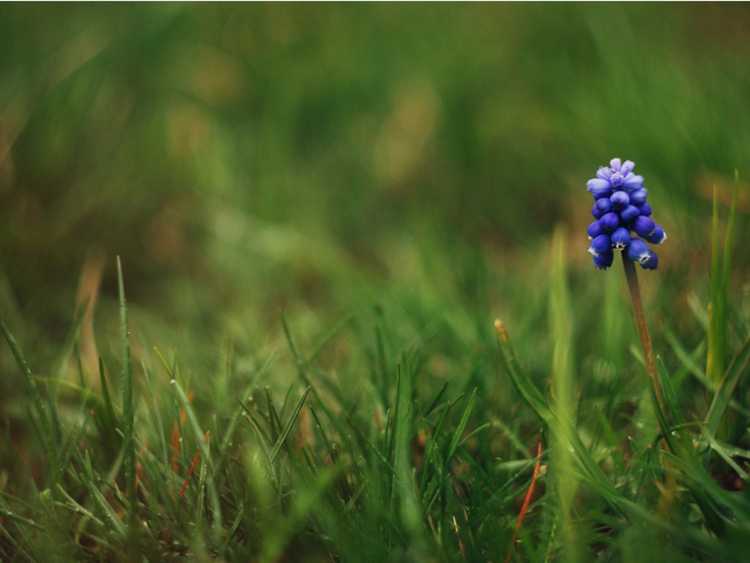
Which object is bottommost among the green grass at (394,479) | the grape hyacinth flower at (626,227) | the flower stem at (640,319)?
the green grass at (394,479)

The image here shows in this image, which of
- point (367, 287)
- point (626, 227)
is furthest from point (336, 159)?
point (626, 227)

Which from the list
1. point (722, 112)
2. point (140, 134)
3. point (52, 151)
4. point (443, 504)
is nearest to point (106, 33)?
point (140, 134)

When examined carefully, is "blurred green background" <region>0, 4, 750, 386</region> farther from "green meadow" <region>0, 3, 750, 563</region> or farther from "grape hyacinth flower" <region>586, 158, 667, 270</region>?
"grape hyacinth flower" <region>586, 158, 667, 270</region>

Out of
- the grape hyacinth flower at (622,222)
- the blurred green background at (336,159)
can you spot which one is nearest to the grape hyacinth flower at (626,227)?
the grape hyacinth flower at (622,222)

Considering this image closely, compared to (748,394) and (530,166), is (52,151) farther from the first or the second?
(748,394)

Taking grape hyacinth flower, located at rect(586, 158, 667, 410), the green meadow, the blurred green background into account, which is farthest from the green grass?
the blurred green background

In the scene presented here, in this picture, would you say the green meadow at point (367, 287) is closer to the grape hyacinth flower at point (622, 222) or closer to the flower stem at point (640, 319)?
the flower stem at point (640, 319)
